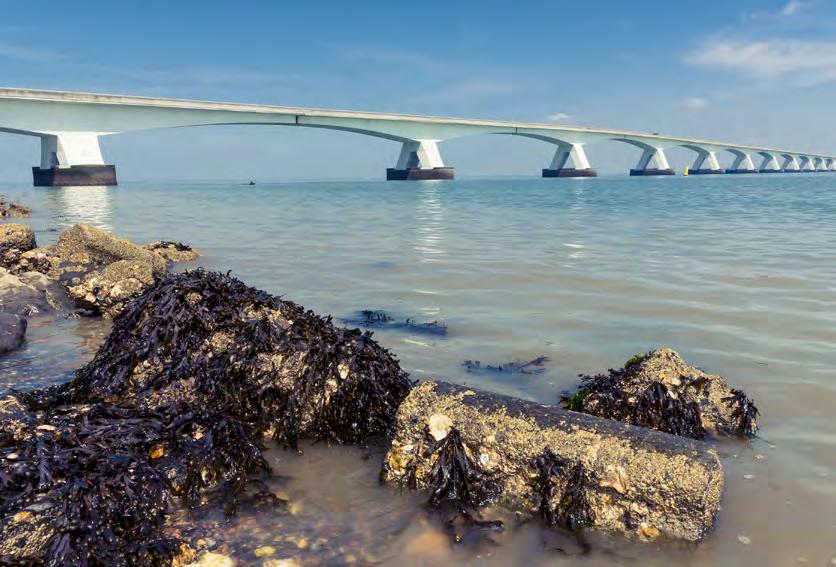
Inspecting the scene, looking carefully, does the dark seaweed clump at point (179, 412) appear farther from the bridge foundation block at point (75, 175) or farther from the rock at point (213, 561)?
the bridge foundation block at point (75, 175)

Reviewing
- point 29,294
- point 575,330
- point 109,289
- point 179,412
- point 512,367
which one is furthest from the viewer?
point 29,294

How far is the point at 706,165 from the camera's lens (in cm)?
11881

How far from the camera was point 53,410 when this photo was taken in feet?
10.7

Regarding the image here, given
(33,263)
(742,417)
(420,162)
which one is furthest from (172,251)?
(420,162)

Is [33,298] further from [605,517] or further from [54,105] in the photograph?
[54,105]

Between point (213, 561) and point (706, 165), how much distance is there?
136 m

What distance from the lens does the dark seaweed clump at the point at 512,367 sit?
4.82 m

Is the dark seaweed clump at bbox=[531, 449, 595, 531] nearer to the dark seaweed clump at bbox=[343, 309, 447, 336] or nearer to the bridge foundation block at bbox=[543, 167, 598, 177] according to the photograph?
the dark seaweed clump at bbox=[343, 309, 447, 336]

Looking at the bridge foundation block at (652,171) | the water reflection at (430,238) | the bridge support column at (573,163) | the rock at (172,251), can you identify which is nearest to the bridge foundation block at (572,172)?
the bridge support column at (573,163)

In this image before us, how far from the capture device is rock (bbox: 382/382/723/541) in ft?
8.23

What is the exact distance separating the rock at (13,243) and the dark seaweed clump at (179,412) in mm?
6014

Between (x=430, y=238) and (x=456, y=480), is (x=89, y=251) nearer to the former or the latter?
(x=456, y=480)

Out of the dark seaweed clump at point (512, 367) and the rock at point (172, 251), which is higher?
the rock at point (172, 251)

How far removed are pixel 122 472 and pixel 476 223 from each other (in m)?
17.2
